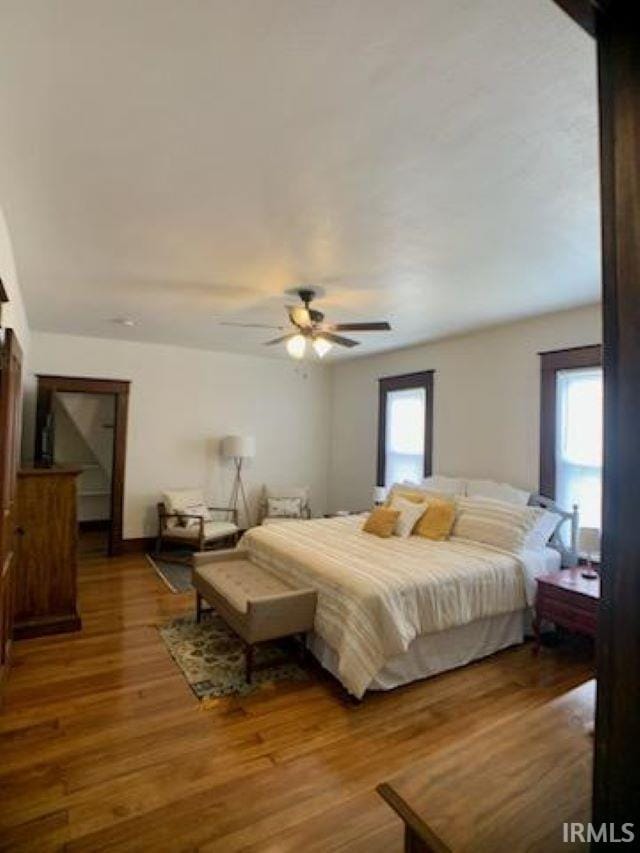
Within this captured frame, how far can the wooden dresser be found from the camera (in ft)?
10.8

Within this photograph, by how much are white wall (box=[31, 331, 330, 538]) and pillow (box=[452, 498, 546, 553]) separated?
3.37 m

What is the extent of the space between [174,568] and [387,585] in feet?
10.2

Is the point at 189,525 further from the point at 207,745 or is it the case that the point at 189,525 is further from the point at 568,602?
the point at 568,602

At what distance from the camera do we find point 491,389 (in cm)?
454

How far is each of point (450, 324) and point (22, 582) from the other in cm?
418

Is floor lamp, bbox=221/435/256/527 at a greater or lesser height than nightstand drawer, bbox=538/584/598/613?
greater

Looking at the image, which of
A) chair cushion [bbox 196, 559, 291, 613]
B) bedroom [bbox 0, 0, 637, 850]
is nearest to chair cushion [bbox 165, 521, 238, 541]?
bedroom [bbox 0, 0, 637, 850]

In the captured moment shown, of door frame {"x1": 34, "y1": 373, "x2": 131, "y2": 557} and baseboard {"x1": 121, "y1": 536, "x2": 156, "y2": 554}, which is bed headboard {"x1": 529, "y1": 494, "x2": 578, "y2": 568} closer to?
baseboard {"x1": 121, "y1": 536, "x2": 156, "y2": 554}

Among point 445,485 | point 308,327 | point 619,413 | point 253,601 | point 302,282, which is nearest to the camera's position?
point 619,413

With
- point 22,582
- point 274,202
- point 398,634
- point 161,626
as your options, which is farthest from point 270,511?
point 274,202

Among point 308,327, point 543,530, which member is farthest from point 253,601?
point 543,530

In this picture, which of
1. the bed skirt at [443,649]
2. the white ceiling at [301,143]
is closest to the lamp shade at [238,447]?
the white ceiling at [301,143]

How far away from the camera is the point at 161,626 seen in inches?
140

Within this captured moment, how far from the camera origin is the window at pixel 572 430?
367 cm
